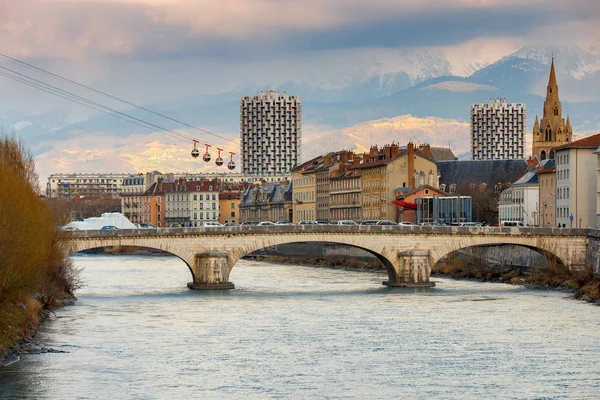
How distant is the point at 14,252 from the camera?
48688 millimetres

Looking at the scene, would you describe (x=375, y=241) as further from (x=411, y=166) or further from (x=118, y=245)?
(x=411, y=166)

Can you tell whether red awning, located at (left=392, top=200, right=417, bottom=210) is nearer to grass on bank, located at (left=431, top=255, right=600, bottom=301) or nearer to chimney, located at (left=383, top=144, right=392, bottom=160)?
chimney, located at (left=383, top=144, right=392, bottom=160)

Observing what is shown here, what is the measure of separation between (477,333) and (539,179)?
198 feet

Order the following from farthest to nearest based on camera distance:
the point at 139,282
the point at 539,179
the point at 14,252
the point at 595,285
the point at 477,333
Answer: the point at 539,179
the point at 139,282
the point at 595,285
the point at 477,333
the point at 14,252

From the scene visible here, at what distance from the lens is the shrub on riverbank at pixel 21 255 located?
160ft

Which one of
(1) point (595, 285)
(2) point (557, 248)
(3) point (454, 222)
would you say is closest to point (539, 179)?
(3) point (454, 222)

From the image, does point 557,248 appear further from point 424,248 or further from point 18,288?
point 18,288

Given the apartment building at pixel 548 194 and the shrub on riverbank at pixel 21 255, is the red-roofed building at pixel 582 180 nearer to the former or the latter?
the apartment building at pixel 548 194

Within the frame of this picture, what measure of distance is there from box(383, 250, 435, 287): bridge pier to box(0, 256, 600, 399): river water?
3.74m

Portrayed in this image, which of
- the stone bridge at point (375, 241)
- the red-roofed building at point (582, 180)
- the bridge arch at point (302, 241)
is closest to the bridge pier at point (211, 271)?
the stone bridge at point (375, 241)

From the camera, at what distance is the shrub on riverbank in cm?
4891

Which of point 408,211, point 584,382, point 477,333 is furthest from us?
point 408,211

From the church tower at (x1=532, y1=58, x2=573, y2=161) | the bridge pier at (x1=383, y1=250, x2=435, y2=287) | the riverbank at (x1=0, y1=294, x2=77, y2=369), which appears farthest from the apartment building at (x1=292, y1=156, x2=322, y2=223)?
the riverbank at (x1=0, y1=294, x2=77, y2=369)

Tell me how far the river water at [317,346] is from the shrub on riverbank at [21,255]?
1.38m
